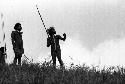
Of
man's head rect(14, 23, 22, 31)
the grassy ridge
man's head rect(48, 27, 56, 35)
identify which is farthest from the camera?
man's head rect(48, 27, 56, 35)

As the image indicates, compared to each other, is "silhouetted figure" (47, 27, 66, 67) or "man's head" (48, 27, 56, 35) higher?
"man's head" (48, 27, 56, 35)

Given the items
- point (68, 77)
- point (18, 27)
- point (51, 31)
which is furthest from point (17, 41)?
point (68, 77)

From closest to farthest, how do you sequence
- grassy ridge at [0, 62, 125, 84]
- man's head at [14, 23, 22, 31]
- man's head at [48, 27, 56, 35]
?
grassy ridge at [0, 62, 125, 84], man's head at [14, 23, 22, 31], man's head at [48, 27, 56, 35]

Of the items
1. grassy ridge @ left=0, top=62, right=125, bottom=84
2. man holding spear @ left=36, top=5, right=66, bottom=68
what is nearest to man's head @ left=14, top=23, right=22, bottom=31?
man holding spear @ left=36, top=5, right=66, bottom=68

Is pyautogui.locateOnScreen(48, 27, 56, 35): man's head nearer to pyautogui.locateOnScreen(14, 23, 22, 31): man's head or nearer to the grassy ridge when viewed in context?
pyautogui.locateOnScreen(14, 23, 22, 31): man's head

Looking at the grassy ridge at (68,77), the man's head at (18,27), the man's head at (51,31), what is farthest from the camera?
the man's head at (51,31)

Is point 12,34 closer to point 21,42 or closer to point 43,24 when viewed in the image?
point 21,42

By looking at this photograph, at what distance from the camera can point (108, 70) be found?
9.16 m

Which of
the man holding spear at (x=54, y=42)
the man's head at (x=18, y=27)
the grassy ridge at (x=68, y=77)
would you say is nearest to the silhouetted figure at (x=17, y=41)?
the man's head at (x=18, y=27)

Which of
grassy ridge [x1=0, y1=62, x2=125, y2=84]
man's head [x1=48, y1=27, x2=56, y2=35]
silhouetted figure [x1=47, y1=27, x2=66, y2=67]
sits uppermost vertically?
man's head [x1=48, y1=27, x2=56, y2=35]

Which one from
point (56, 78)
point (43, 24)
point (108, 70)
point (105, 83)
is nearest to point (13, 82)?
point (56, 78)

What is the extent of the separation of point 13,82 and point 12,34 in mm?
5988

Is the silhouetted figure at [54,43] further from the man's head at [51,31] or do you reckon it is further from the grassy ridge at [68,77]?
the grassy ridge at [68,77]

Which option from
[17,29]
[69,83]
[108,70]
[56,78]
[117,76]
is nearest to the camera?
[69,83]
